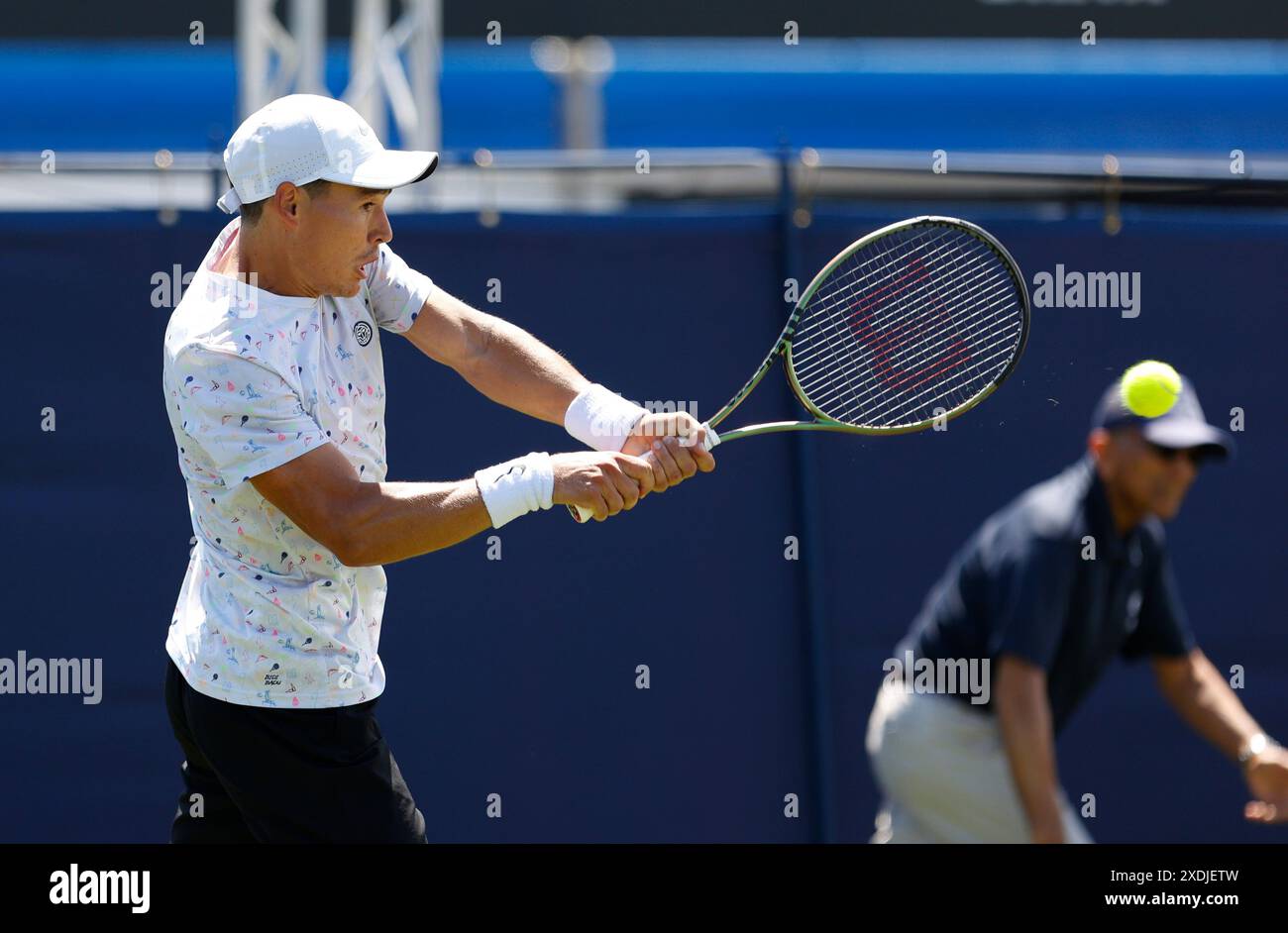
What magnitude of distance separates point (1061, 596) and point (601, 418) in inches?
38.0

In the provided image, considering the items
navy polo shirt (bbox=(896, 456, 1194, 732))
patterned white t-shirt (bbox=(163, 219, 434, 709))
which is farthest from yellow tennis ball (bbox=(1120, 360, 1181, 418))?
patterned white t-shirt (bbox=(163, 219, 434, 709))

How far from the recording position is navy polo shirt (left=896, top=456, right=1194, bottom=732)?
3258mm

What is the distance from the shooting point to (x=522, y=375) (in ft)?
10.8

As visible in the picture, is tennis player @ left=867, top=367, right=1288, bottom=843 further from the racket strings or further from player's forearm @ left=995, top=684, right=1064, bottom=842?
the racket strings

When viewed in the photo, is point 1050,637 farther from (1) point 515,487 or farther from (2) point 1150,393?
(1) point 515,487

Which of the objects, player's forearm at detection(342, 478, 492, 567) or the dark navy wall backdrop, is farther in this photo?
the dark navy wall backdrop

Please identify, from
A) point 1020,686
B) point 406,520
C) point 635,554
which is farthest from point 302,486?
point 635,554

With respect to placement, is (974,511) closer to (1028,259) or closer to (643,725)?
(1028,259)

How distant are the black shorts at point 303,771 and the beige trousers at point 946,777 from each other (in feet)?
3.42

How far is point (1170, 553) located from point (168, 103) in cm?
487

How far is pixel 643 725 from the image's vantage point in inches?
178

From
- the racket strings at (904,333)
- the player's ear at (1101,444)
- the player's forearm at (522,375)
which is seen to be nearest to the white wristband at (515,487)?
the player's forearm at (522,375)

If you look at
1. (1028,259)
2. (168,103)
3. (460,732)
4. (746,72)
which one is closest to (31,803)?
(460,732)

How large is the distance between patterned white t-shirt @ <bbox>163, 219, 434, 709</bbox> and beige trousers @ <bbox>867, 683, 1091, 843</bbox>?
1.10 m
